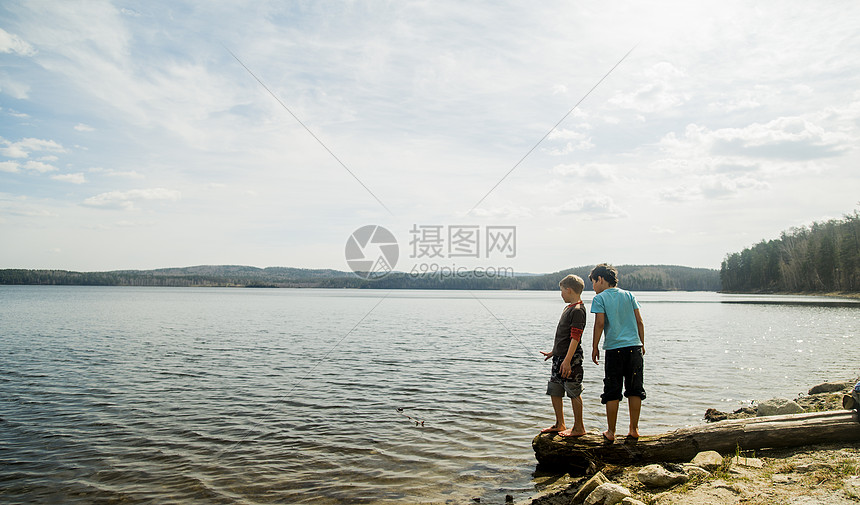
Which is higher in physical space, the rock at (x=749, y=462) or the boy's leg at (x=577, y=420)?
the boy's leg at (x=577, y=420)

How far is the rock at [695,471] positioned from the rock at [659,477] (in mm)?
134

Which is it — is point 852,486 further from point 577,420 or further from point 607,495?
point 577,420

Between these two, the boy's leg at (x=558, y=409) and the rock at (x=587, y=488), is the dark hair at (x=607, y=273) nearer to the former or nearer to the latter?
the boy's leg at (x=558, y=409)

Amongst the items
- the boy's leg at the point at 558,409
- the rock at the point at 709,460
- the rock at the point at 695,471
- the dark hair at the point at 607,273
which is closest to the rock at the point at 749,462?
the rock at the point at 709,460

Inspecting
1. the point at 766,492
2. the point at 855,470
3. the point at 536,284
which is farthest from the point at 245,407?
the point at 536,284

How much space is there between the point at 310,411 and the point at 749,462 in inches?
370

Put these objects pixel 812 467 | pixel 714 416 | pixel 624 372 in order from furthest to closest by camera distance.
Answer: pixel 714 416, pixel 624 372, pixel 812 467

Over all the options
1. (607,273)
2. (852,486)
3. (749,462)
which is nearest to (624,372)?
(607,273)

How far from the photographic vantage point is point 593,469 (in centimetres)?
758

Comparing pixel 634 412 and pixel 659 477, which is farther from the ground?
pixel 634 412

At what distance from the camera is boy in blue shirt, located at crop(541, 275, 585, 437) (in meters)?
7.99

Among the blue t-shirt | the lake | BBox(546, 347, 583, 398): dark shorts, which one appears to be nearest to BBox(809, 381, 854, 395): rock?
the lake

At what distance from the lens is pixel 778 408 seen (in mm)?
9945

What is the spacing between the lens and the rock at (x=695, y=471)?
664cm
